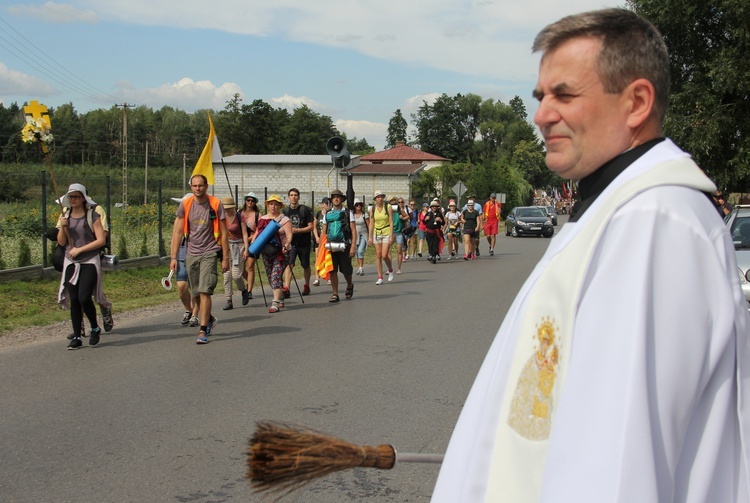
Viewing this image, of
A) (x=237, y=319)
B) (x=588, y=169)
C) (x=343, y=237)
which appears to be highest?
(x=588, y=169)

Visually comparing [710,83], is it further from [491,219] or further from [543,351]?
[543,351]

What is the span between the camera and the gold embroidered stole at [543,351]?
1396mm

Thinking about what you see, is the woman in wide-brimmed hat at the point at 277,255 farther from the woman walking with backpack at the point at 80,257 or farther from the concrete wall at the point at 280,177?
the concrete wall at the point at 280,177

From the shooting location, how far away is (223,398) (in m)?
6.70

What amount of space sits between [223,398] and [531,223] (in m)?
34.9

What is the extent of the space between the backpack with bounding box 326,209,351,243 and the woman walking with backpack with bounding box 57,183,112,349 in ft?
15.0

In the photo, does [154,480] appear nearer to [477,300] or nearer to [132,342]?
[132,342]

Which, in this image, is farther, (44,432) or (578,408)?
(44,432)

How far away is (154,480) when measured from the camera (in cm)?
472

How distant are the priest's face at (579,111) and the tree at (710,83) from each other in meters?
24.6

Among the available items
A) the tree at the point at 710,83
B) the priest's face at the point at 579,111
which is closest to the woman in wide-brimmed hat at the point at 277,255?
the priest's face at the point at 579,111

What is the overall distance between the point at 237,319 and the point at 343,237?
265 cm

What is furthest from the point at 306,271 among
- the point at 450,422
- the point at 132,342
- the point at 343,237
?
the point at 450,422

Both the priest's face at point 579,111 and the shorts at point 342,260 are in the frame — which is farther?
the shorts at point 342,260
